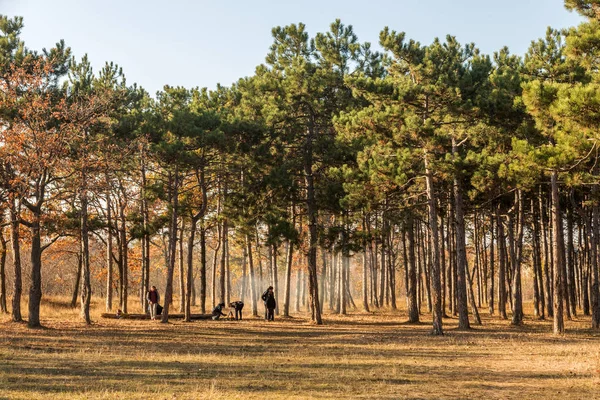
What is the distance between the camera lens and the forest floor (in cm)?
1212

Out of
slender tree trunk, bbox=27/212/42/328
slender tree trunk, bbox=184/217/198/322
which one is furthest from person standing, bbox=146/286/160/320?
slender tree trunk, bbox=27/212/42/328

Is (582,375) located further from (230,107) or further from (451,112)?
(230,107)

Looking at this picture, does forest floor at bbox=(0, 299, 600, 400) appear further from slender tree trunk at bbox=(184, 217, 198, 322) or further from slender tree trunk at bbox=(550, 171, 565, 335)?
slender tree trunk at bbox=(184, 217, 198, 322)

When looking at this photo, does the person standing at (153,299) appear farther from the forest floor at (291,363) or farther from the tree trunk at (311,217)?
the tree trunk at (311,217)

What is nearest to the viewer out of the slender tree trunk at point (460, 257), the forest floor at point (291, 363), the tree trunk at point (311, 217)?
the forest floor at point (291, 363)

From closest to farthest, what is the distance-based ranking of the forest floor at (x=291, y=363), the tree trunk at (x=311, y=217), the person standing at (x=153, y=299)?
the forest floor at (x=291, y=363) → the tree trunk at (x=311, y=217) → the person standing at (x=153, y=299)

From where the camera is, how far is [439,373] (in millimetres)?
14992

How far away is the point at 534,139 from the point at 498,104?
2.24m

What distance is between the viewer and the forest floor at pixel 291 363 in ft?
39.8

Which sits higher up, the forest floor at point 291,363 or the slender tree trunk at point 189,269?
the slender tree trunk at point 189,269

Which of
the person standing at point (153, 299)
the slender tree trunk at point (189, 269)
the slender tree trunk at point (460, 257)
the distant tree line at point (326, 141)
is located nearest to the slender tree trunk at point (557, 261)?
the distant tree line at point (326, 141)

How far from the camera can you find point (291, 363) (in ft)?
54.7

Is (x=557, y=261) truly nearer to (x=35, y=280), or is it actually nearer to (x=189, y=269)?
(x=189, y=269)

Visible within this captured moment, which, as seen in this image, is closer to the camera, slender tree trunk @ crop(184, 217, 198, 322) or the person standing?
slender tree trunk @ crop(184, 217, 198, 322)
